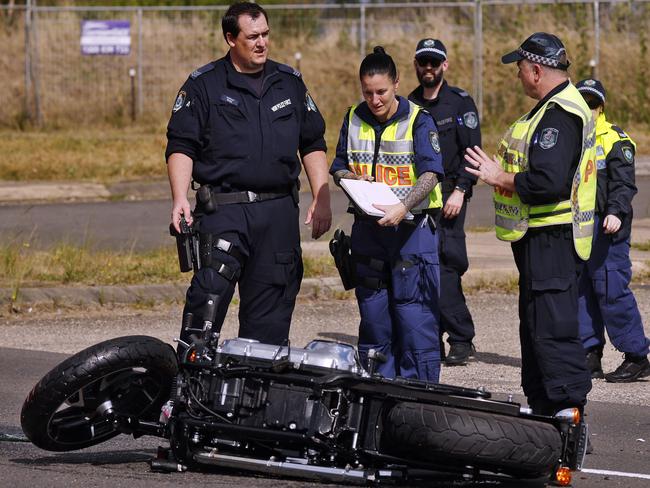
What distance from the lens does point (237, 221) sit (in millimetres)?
6234

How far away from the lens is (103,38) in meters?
23.1

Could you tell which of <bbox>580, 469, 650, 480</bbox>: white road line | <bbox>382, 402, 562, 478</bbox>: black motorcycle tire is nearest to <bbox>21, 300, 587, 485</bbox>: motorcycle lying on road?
<bbox>382, 402, 562, 478</bbox>: black motorcycle tire

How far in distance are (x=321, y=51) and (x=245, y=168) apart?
1800 centimetres

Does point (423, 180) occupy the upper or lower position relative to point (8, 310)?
upper

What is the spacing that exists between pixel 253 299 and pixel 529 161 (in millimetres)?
1422

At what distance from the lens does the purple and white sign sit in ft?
75.6

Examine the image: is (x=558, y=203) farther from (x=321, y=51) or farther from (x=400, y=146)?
(x=321, y=51)

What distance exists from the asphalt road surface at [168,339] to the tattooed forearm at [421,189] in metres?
1.44

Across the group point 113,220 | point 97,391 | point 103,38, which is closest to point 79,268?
point 113,220

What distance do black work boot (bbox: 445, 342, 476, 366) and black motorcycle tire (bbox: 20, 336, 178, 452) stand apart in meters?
3.10

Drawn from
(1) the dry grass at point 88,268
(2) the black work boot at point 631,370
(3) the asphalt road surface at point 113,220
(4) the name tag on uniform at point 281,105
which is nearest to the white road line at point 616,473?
(2) the black work boot at point 631,370

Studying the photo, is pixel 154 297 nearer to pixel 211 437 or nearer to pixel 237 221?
pixel 237 221

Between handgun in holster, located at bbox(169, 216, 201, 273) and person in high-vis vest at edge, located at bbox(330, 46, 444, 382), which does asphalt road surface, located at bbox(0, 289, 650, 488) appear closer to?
handgun in holster, located at bbox(169, 216, 201, 273)

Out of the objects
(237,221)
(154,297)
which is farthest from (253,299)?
(154,297)
